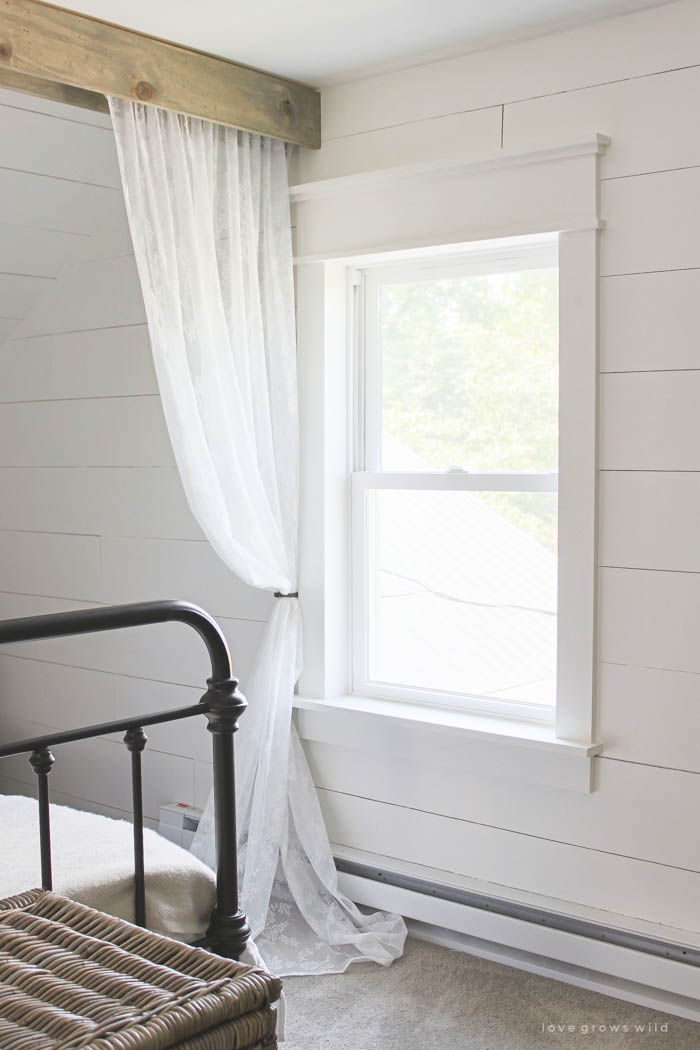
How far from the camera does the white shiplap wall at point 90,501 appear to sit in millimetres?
3334

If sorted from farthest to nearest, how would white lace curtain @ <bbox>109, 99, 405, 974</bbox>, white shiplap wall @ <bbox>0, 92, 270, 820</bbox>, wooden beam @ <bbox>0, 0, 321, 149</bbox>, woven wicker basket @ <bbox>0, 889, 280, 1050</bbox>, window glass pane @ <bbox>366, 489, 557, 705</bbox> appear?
white shiplap wall @ <bbox>0, 92, 270, 820</bbox> < window glass pane @ <bbox>366, 489, 557, 705</bbox> < white lace curtain @ <bbox>109, 99, 405, 974</bbox> < wooden beam @ <bbox>0, 0, 321, 149</bbox> < woven wicker basket @ <bbox>0, 889, 280, 1050</bbox>

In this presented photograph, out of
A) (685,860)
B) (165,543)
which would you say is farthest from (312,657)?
(685,860)

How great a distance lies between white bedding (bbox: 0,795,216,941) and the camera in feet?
6.42

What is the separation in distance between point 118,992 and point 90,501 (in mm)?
2553

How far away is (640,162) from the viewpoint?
2.50 metres

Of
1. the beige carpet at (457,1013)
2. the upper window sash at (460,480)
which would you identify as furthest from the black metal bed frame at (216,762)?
the upper window sash at (460,480)

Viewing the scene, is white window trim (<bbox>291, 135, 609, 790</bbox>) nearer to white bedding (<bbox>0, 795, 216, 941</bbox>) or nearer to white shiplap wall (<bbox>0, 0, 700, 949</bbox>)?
white shiplap wall (<bbox>0, 0, 700, 949</bbox>)

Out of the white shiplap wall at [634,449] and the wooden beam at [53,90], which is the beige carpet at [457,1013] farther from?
the wooden beam at [53,90]

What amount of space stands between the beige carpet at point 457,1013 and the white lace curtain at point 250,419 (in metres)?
0.11

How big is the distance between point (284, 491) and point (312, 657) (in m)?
0.49

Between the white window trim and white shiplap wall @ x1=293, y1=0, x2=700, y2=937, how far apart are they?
4cm

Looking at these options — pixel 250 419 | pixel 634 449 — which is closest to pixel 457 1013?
pixel 634 449

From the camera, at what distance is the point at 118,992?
133 centimetres

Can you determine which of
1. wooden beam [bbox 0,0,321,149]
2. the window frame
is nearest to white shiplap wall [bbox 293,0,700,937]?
the window frame
